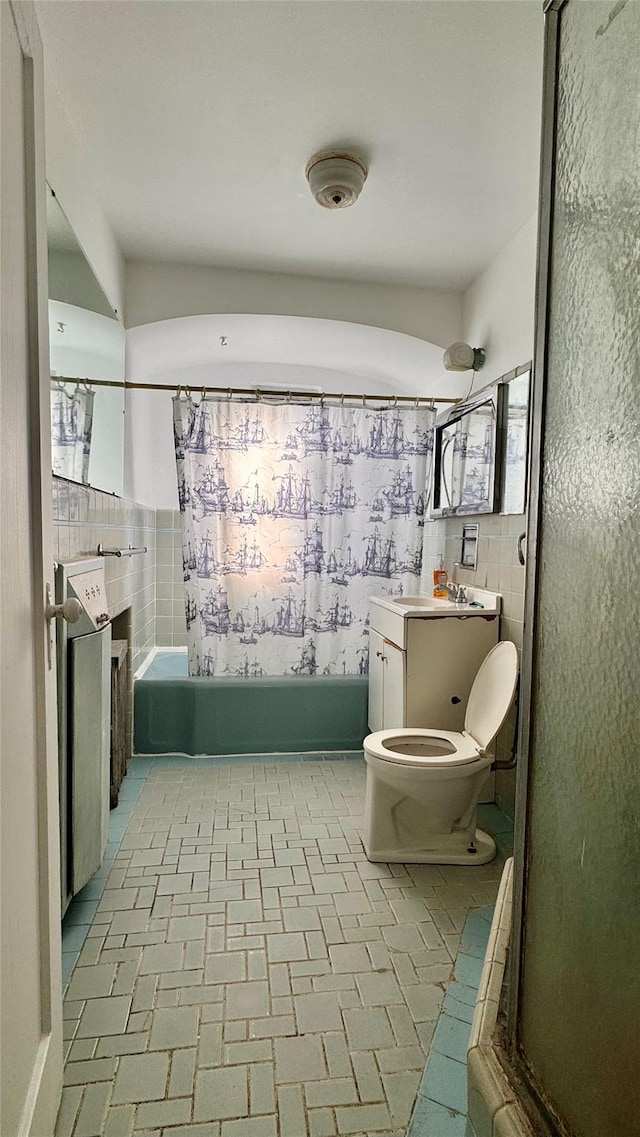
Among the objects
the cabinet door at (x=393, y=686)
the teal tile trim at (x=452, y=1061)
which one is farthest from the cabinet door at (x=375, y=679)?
the teal tile trim at (x=452, y=1061)

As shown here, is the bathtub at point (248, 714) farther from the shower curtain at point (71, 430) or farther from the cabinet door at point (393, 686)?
the shower curtain at point (71, 430)

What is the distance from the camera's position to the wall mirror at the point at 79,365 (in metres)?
1.82

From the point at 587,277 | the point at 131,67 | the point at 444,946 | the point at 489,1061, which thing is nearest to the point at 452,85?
the point at 131,67

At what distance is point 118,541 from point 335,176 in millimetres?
1804

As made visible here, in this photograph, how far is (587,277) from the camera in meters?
0.76

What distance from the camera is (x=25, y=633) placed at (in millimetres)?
1052

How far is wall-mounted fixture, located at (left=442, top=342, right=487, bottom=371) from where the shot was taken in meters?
3.01

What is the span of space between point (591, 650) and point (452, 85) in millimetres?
1934

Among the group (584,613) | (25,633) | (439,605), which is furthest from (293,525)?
(584,613)

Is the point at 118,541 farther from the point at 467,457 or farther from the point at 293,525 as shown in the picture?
the point at 467,457

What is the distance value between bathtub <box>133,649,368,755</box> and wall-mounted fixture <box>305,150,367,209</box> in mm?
2308

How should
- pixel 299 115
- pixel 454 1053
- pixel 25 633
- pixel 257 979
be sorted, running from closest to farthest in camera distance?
1. pixel 25 633
2. pixel 454 1053
3. pixel 257 979
4. pixel 299 115

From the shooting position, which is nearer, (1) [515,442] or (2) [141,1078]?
(2) [141,1078]

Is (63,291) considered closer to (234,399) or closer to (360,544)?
(234,399)
